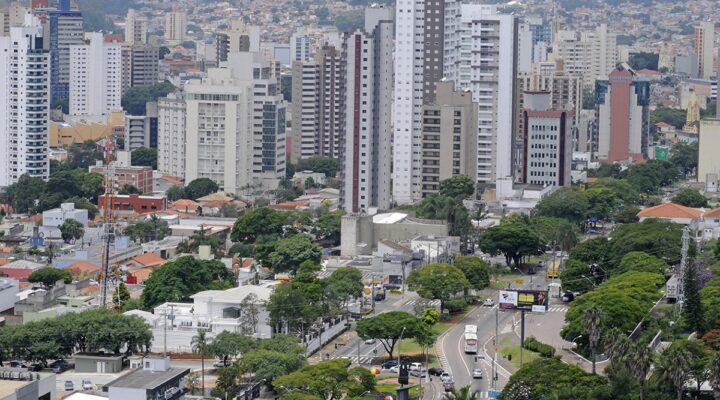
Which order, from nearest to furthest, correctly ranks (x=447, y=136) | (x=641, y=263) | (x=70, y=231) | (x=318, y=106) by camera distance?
(x=641, y=263) → (x=70, y=231) → (x=447, y=136) → (x=318, y=106)

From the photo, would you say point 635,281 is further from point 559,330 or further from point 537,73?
point 537,73

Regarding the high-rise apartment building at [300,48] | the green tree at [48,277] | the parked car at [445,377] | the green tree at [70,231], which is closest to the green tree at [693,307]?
the parked car at [445,377]

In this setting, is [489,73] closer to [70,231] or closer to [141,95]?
[70,231]

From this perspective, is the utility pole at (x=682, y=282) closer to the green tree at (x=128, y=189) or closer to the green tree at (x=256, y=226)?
the green tree at (x=256, y=226)

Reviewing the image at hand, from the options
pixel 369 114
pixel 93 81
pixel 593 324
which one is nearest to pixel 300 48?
pixel 93 81

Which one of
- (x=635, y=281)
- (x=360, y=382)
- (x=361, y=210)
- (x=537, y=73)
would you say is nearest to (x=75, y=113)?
(x=537, y=73)
